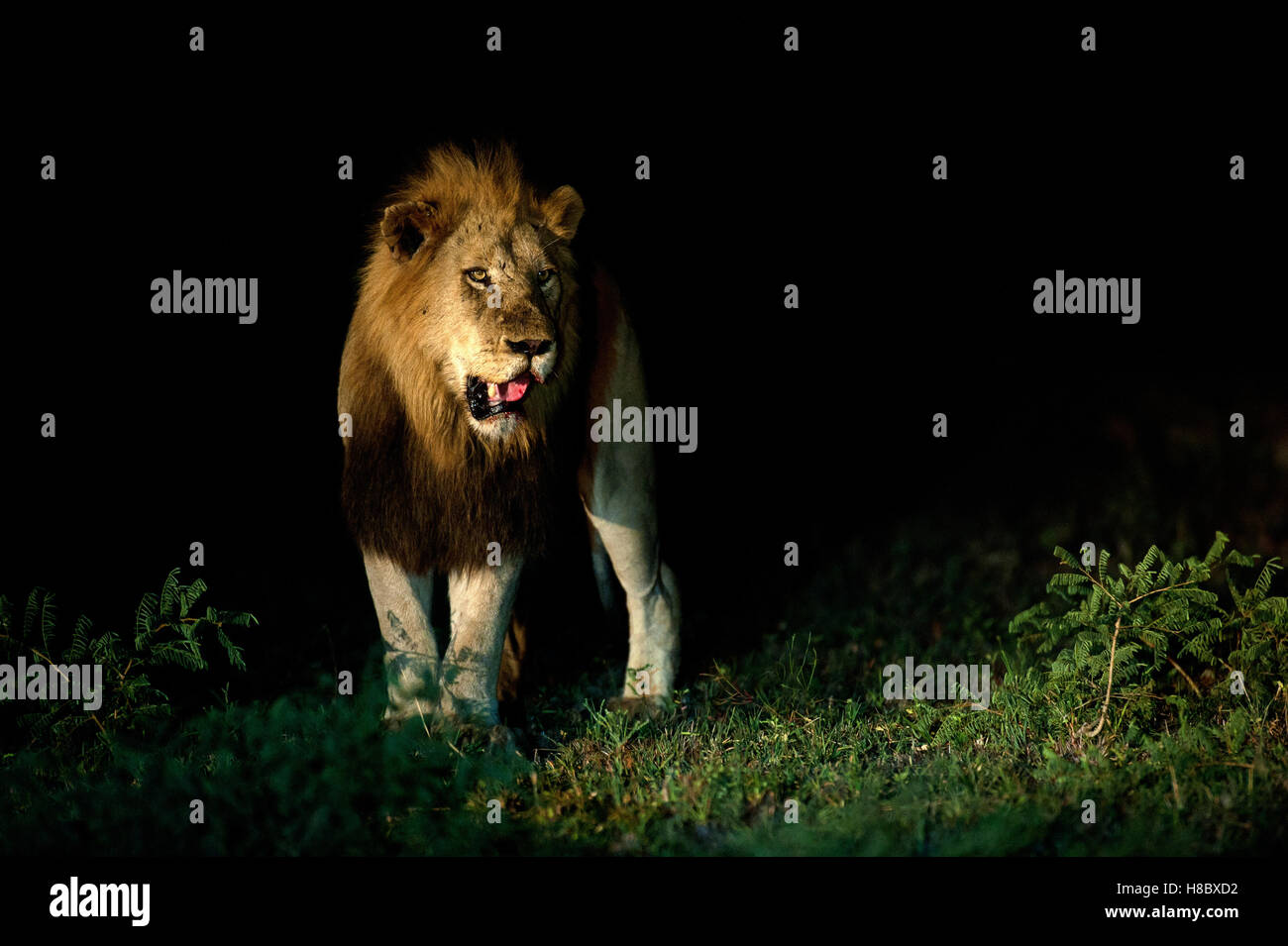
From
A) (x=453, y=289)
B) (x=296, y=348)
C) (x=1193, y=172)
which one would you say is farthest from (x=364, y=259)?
(x=1193, y=172)

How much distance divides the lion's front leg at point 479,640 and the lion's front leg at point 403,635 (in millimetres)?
62

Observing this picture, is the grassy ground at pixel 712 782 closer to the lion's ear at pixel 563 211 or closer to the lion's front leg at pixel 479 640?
the lion's front leg at pixel 479 640

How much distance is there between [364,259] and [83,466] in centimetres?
186

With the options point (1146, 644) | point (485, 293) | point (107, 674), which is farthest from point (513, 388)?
point (1146, 644)

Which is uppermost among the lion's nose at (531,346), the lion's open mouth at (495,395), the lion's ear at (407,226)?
the lion's ear at (407,226)

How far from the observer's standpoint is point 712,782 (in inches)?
187

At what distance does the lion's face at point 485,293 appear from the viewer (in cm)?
469

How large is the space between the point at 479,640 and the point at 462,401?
0.85m

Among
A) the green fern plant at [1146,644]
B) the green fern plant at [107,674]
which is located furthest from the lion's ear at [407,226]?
the green fern plant at [1146,644]

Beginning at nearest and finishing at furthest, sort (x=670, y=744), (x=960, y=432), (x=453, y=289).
A: (x=453, y=289)
(x=670, y=744)
(x=960, y=432)

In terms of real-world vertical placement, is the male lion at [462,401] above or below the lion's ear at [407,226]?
→ below

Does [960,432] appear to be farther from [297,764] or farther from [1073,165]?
[297,764]

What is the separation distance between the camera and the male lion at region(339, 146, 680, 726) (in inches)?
188

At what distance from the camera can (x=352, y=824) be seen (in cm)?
431
